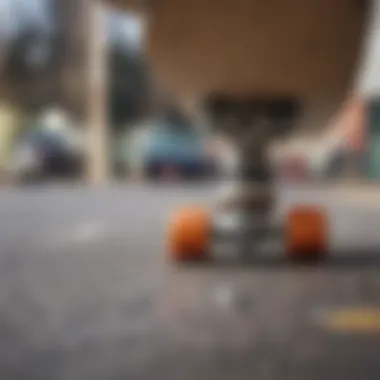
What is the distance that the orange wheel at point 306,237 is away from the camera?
970 millimetres

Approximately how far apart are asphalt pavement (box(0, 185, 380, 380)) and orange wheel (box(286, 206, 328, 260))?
0.03 meters

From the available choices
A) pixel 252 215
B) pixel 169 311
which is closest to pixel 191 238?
pixel 252 215

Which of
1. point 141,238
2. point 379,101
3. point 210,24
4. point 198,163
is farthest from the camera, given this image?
point 198,163

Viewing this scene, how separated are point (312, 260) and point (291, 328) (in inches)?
13.4

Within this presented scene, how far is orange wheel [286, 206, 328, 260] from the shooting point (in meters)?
0.97

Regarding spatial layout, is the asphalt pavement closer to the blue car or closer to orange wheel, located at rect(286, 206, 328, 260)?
orange wheel, located at rect(286, 206, 328, 260)

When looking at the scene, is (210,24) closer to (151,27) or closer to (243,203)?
(151,27)

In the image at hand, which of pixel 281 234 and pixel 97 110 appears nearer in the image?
pixel 281 234

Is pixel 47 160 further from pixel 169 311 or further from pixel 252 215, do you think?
pixel 169 311

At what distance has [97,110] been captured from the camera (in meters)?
2.23

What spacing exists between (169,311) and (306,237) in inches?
13.0

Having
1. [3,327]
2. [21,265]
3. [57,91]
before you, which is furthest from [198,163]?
[3,327]

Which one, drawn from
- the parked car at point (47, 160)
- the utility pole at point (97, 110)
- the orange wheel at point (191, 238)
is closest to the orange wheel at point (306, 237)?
the orange wheel at point (191, 238)

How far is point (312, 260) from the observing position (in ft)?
3.14
